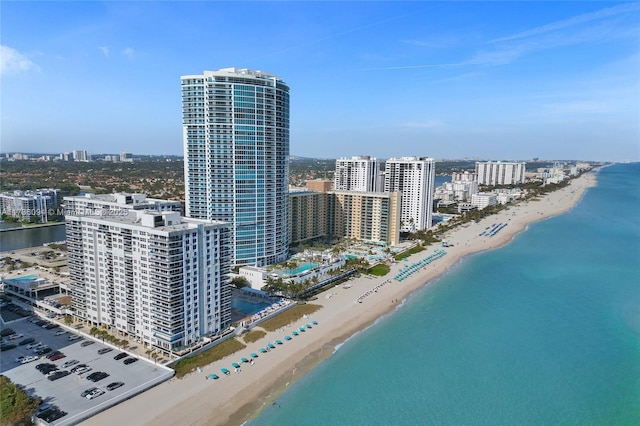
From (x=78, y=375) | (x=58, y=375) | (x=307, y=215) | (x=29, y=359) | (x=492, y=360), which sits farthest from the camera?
(x=307, y=215)

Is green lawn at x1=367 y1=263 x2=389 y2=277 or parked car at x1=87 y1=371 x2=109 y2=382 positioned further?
green lawn at x1=367 y1=263 x2=389 y2=277

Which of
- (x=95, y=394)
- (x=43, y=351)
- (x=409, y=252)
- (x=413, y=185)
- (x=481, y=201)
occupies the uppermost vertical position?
(x=413, y=185)

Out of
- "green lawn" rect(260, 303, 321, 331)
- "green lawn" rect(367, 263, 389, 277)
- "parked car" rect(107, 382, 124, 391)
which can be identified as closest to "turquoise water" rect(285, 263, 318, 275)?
"green lawn" rect(260, 303, 321, 331)

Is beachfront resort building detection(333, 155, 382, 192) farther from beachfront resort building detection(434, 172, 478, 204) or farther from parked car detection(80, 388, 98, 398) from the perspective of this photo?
parked car detection(80, 388, 98, 398)

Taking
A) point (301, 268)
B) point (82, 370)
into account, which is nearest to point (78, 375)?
point (82, 370)

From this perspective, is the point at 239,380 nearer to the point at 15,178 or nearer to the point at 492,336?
the point at 492,336

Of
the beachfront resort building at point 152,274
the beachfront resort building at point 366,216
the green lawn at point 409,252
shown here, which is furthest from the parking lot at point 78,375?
the beachfront resort building at point 366,216

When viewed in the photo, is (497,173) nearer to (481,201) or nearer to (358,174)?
(481,201)
